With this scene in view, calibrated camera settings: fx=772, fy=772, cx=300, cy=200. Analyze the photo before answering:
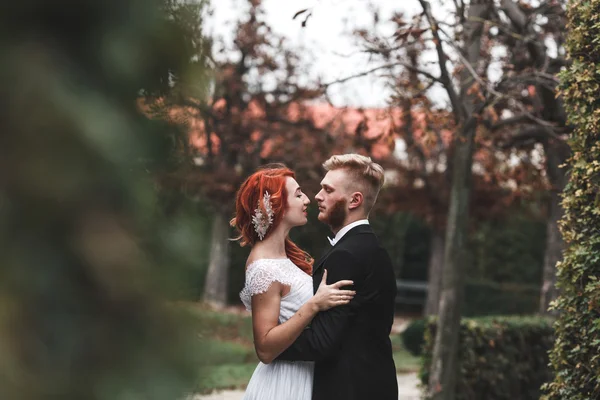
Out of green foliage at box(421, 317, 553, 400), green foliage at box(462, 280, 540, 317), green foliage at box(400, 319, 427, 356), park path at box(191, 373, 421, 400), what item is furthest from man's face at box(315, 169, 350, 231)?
green foliage at box(462, 280, 540, 317)

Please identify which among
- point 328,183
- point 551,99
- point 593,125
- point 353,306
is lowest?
point 353,306

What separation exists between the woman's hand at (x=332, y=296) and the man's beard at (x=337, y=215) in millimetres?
426

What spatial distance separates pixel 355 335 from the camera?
3.34m

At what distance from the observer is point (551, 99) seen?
28.7 feet

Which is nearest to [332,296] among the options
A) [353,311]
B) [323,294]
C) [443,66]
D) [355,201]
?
[323,294]

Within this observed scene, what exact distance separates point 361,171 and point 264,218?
0.50m

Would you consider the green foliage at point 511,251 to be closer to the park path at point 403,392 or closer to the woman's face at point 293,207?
the park path at point 403,392

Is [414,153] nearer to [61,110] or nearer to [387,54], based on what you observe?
[387,54]

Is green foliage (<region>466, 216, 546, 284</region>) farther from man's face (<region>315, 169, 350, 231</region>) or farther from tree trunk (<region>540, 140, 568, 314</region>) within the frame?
man's face (<region>315, 169, 350, 231</region>)

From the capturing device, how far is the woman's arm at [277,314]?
125 inches

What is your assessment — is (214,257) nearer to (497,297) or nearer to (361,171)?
(361,171)

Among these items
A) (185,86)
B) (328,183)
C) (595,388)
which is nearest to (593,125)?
(595,388)

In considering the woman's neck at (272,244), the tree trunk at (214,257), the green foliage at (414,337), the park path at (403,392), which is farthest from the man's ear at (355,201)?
the green foliage at (414,337)

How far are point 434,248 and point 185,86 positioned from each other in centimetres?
2227
